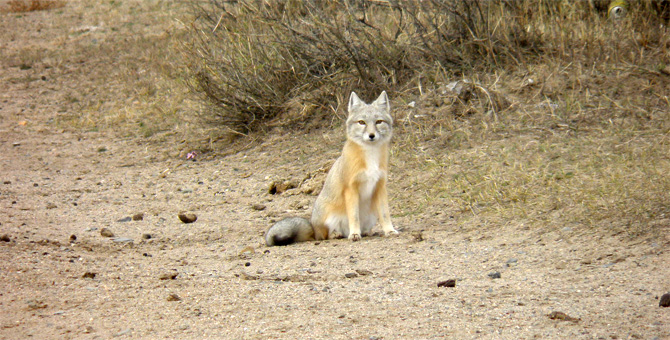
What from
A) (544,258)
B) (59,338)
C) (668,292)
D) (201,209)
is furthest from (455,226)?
(59,338)

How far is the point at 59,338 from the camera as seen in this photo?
12.6 ft

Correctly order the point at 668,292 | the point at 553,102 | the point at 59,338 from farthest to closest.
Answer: the point at 553,102 → the point at 668,292 → the point at 59,338

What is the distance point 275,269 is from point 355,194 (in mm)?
1360

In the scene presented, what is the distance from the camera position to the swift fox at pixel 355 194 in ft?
21.2

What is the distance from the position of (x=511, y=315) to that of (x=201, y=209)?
479 cm

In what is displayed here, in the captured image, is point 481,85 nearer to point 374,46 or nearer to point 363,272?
point 374,46

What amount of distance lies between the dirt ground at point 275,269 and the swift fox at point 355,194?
18cm

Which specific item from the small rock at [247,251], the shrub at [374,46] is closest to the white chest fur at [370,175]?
the small rock at [247,251]

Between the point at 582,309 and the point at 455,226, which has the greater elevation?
the point at 582,309

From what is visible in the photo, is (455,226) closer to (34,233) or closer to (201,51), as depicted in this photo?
(34,233)

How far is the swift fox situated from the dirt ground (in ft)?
0.58

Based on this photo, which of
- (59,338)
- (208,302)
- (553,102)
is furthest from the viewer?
(553,102)

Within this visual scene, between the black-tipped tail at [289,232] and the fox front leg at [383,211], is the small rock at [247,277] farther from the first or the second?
the fox front leg at [383,211]

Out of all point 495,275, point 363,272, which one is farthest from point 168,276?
point 495,275
